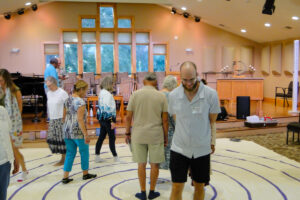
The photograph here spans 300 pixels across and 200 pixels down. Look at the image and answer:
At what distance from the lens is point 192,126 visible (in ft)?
7.51

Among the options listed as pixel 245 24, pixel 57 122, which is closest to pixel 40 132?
pixel 57 122

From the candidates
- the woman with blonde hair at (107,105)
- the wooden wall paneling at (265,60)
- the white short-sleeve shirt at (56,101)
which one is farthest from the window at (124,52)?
the white short-sleeve shirt at (56,101)

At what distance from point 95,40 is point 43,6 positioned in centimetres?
243

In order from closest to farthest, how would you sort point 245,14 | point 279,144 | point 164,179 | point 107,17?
1. point 164,179
2. point 279,144
3. point 245,14
4. point 107,17

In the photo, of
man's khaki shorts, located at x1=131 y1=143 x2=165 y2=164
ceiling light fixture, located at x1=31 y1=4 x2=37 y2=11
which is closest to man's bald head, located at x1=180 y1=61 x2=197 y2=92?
man's khaki shorts, located at x1=131 y1=143 x2=165 y2=164

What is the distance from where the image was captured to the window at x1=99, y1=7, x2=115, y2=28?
40.2 ft

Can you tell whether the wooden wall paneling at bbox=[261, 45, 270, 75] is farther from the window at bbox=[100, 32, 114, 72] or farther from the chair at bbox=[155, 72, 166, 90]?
the window at bbox=[100, 32, 114, 72]

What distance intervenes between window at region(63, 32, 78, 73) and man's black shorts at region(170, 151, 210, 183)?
10.7 metres

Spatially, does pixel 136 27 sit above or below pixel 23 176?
above

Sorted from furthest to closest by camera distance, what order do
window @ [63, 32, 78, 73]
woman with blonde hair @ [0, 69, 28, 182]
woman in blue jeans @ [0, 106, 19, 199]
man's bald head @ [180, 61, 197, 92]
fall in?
window @ [63, 32, 78, 73] → woman with blonde hair @ [0, 69, 28, 182] → man's bald head @ [180, 61, 197, 92] → woman in blue jeans @ [0, 106, 19, 199]

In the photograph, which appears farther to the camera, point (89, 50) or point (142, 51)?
point (142, 51)

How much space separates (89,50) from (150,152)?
33.1 ft

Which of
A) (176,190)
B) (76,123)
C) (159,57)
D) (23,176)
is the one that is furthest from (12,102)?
(159,57)

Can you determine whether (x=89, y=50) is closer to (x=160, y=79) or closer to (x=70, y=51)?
(x=70, y=51)
